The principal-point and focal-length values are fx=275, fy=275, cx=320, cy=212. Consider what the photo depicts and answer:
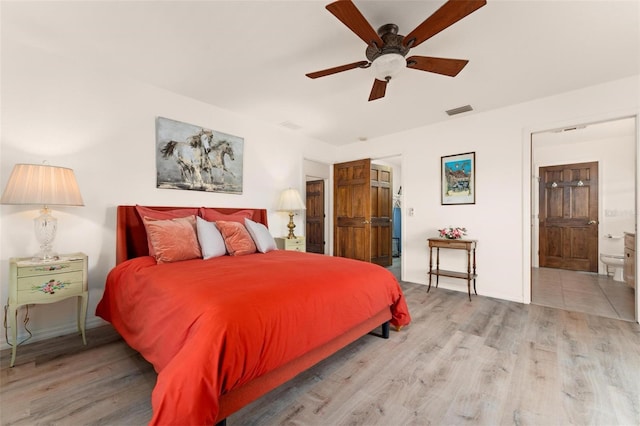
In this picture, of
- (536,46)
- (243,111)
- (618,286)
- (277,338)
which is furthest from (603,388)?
(243,111)

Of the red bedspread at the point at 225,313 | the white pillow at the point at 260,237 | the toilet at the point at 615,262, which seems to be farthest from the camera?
the toilet at the point at 615,262

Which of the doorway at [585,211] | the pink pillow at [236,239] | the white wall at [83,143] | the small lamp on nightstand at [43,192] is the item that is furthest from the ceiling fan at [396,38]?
the doorway at [585,211]

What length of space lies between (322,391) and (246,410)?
0.45m

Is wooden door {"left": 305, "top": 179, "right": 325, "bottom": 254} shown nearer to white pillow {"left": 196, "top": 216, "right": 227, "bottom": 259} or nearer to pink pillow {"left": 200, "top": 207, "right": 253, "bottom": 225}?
pink pillow {"left": 200, "top": 207, "right": 253, "bottom": 225}

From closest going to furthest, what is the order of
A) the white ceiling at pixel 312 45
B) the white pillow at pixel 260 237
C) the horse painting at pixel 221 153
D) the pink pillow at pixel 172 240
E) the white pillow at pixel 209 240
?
the white ceiling at pixel 312 45 < the pink pillow at pixel 172 240 < the white pillow at pixel 209 240 < the white pillow at pixel 260 237 < the horse painting at pixel 221 153

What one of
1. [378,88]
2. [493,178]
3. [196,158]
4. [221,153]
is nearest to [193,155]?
[196,158]

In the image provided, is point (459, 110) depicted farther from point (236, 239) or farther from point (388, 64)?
point (236, 239)

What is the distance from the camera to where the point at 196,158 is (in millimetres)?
3344

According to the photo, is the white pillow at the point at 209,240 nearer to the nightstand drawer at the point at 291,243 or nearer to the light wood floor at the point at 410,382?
the light wood floor at the point at 410,382

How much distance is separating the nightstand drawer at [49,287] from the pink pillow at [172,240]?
581mm

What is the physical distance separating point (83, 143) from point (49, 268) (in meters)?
1.21

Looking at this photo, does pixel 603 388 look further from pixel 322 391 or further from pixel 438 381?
pixel 322 391

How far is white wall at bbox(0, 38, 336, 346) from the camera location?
227cm

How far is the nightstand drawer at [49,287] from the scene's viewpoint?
1.99 meters
